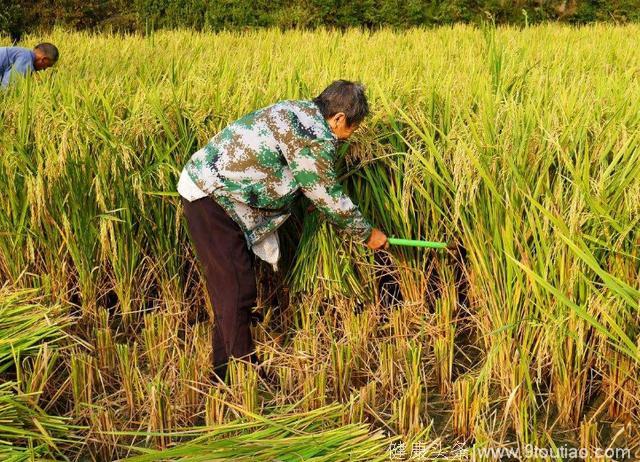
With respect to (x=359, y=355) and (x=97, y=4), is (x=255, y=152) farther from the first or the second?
(x=97, y=4)

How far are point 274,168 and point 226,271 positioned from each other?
1.30ft

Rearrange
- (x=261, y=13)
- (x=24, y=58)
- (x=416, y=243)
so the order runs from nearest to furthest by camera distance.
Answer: (x=416, y=243) → (x=24, y=58) → (x=261, y=13)

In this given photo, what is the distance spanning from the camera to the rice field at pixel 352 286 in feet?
6.70

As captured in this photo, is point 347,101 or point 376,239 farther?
point 376,239

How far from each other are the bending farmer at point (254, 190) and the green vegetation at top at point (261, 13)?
21.9 feet

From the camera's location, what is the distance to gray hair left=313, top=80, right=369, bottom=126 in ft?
Result: 7.61

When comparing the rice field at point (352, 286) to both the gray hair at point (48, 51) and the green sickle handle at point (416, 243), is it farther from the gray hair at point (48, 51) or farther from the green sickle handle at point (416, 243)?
the gray hair at point (48, 51)

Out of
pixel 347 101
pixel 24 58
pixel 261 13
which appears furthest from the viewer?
pixel 261 13

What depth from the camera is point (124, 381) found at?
90.1 inches

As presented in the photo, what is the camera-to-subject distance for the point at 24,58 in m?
4.73

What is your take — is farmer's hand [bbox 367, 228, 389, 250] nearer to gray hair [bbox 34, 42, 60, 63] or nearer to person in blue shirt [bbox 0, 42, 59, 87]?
person in blue shirt [bbox 0, 42, 59, 87]

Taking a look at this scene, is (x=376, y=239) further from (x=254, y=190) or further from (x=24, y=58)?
(x=24, y=58)

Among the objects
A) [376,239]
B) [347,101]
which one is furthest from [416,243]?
[347,101]

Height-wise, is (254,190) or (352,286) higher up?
(254,190)
